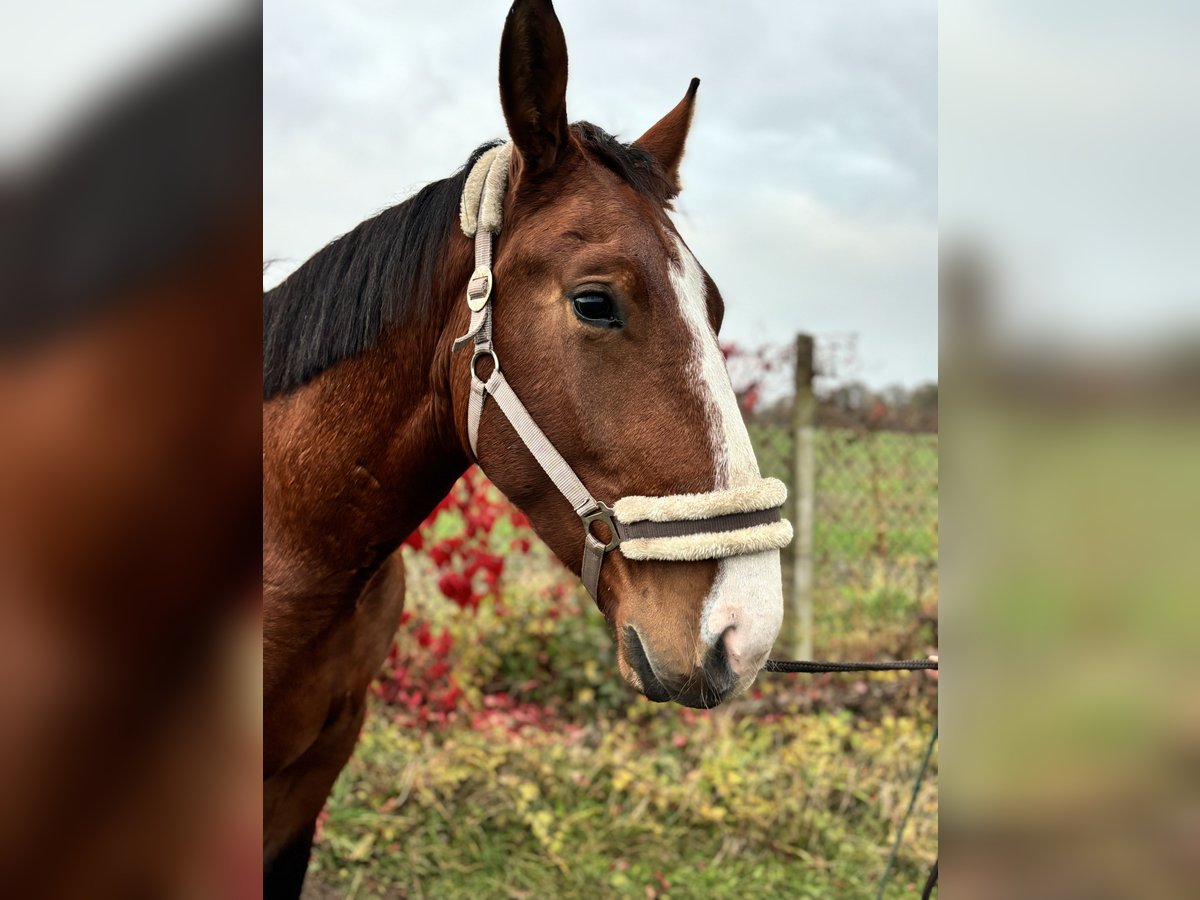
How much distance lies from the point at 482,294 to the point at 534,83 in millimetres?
436

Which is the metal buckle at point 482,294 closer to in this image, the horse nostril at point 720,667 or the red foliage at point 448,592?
the horse nostril at point 720,667

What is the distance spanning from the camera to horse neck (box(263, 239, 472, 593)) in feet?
6.01

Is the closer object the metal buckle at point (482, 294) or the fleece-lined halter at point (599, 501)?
the fleece-lined halter at point (599, 501)

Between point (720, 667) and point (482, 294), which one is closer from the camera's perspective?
point (720, 667)

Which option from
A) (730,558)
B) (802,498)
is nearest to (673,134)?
(730,558)

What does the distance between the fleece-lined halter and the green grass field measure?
2576 millimetres

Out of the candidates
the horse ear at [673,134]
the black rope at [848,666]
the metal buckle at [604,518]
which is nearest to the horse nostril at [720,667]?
the black rope at [848,666]

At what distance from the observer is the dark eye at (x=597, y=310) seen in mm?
1608

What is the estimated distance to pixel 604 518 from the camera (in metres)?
1.61

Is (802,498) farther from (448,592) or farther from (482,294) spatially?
(482,294)

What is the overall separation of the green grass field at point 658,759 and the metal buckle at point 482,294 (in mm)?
2812
